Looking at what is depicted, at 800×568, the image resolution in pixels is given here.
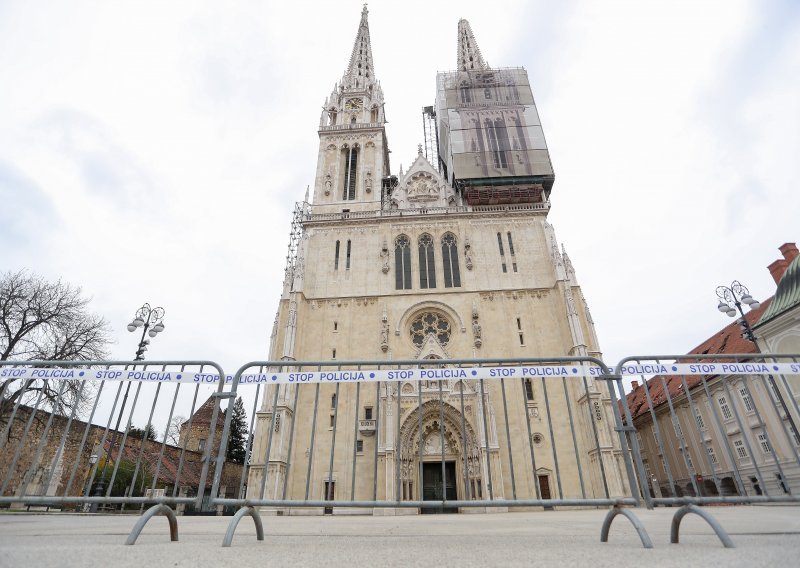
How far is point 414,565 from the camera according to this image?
7.02 feet

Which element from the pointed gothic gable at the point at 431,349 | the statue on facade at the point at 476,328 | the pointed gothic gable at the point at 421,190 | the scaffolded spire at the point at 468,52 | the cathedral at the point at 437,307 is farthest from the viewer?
the scaffolded spire at the point at 468,52

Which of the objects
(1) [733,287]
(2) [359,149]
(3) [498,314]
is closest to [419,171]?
(2) [359,149]

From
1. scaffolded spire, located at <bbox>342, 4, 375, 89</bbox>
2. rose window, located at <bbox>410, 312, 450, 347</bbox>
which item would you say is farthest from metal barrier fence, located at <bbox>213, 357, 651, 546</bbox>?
scaffolded spire, located at <bbox>342, 4, 375, 89</bbox>

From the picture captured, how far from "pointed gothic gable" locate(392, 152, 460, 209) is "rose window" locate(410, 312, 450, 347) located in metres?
7.71

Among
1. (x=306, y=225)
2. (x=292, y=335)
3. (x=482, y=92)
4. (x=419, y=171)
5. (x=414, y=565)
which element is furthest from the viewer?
(x=482, y=92)

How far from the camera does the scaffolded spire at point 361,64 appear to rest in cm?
3497

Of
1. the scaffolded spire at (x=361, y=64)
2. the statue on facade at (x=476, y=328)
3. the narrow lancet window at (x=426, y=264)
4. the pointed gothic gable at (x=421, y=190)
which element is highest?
the scaffolded spire at (x=361, y=64)

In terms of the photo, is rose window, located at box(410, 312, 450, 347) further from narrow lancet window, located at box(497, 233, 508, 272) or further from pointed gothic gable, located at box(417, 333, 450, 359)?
narrow lancet window, located at box(497, 233, 508, 272)

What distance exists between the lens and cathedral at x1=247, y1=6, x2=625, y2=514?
1858cm

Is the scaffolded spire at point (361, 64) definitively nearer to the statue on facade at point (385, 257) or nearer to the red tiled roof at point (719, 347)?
the statue on facade at point (385, 257)

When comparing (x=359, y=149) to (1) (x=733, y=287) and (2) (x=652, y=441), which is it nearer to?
(1) (x=733, y=287)

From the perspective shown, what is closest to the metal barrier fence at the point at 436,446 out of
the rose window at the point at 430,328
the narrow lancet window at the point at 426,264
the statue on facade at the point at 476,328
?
the statue on facade at the point at 476,328

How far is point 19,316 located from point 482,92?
30746mm

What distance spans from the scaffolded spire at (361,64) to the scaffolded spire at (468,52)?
8.29m
